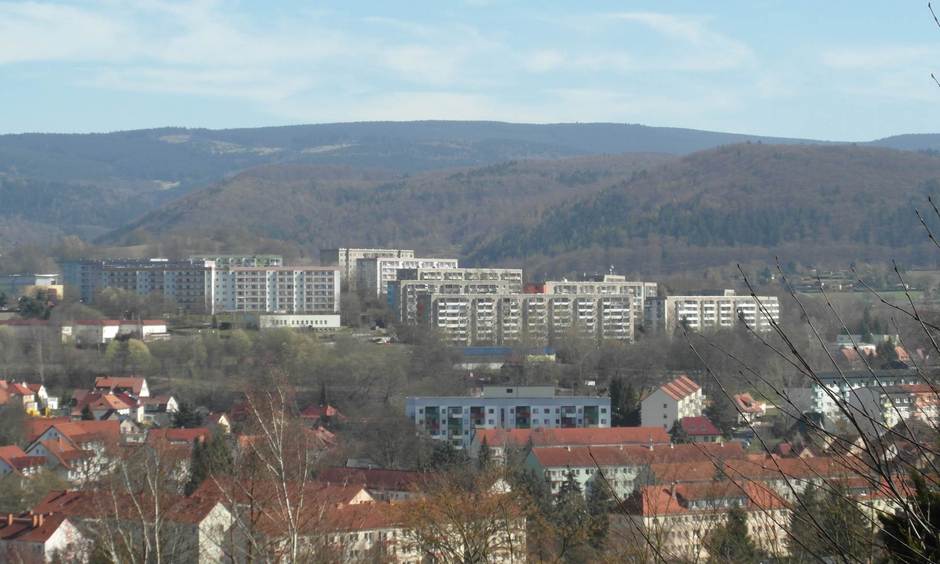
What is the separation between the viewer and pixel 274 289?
49094mm

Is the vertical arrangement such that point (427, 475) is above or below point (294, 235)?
above

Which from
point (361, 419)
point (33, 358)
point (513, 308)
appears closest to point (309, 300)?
point (513, 308)

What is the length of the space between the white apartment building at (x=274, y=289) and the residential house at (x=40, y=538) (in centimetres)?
3140

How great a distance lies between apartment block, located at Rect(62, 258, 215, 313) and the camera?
48.6 meters

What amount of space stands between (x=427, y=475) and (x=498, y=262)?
66.8 m

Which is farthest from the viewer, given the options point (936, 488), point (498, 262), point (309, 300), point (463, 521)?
point (498, 262)

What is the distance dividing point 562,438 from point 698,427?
3263 mm

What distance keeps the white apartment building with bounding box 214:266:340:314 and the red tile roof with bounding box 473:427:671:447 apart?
2436cm

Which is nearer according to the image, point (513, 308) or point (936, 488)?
point (936, 488)

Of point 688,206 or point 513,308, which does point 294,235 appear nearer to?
point 688,206

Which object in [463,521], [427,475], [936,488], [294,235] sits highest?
[936,488]

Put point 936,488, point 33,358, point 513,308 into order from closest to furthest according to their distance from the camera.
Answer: point 936,488
point 33,358
point 513,308

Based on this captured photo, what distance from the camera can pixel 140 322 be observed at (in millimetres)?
40219

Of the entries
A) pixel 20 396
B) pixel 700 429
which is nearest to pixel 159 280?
pixel 20 396
